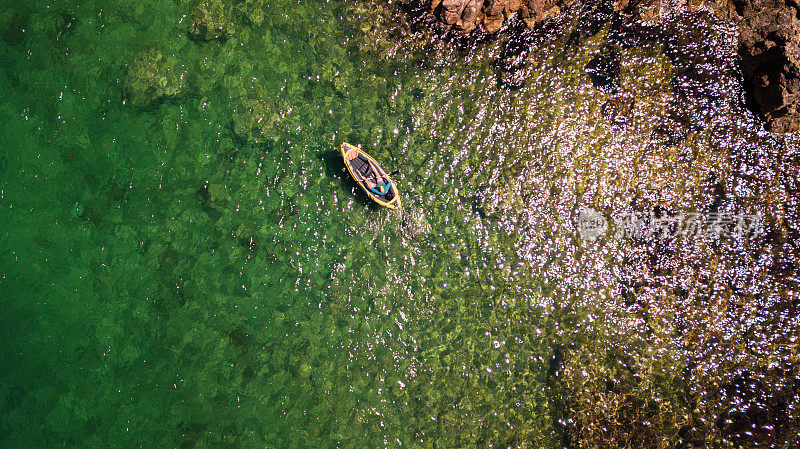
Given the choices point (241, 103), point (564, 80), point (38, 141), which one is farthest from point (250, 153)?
point (564, 80)

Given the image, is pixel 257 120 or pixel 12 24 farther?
pixel 257 120

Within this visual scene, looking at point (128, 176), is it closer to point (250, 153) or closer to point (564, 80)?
point (250, 153)

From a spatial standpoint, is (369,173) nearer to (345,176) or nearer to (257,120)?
(345,176)

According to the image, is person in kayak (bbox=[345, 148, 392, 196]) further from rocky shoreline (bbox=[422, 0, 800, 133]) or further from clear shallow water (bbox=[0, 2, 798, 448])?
rocky shoreline (bbox=[422, 0, 800, 133])

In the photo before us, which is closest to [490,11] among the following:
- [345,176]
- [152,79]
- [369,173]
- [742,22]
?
[369,173]

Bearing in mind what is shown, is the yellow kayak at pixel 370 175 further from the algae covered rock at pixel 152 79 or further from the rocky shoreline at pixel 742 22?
the algae covered rock at pixel 152 79
